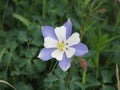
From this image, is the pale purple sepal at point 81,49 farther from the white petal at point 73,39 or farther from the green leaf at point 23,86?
the green leaf at point 23,86

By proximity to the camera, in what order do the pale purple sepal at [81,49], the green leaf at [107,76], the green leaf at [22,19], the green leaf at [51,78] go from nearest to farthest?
1. the pale purple sepal at [81,49]
2. the green leaf at [51,78]
3. the green leaf at [107,76]
4. the green leaf at [22,19]

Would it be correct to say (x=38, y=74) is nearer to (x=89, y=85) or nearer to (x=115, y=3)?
(x=89, y=85)

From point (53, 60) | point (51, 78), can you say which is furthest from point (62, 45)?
point (53, 60)

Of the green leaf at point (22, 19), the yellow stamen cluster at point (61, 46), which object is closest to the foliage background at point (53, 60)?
the green leaf at point (22, 19)

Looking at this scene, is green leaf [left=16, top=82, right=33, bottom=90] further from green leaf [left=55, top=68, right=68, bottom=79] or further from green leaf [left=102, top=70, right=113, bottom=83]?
green leaf [left=102, top=70, right=113, bottom=83]

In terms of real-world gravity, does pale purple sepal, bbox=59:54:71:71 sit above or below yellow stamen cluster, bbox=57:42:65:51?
below

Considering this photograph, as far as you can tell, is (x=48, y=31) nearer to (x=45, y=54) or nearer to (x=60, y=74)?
(x=45, y=54)

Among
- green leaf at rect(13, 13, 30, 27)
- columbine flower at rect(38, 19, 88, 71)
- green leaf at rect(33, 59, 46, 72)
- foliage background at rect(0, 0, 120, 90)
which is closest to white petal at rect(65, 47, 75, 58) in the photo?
columbine flower at rect(38, 19, 88, 71)
